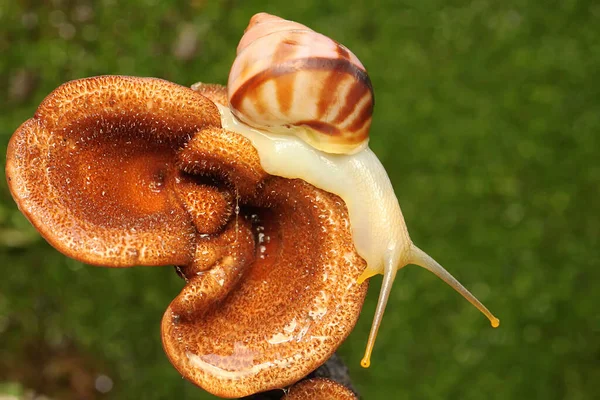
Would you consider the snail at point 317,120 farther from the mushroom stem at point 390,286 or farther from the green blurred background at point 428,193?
the green blurred background at point 428,193

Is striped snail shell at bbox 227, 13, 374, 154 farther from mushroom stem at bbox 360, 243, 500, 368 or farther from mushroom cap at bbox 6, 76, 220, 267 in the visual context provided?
mushroom stem at bbox 360, 243, 500, 368

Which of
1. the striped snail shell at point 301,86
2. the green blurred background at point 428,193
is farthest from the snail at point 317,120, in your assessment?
the green blurred background at point 428,193

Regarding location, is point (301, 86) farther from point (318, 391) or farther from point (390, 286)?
point (318, 391)

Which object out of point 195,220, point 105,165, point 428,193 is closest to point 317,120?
point 195,220

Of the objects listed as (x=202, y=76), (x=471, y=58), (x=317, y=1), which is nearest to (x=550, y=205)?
(x=471, y=58)

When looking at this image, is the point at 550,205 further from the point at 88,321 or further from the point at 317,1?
the point at 88,321
